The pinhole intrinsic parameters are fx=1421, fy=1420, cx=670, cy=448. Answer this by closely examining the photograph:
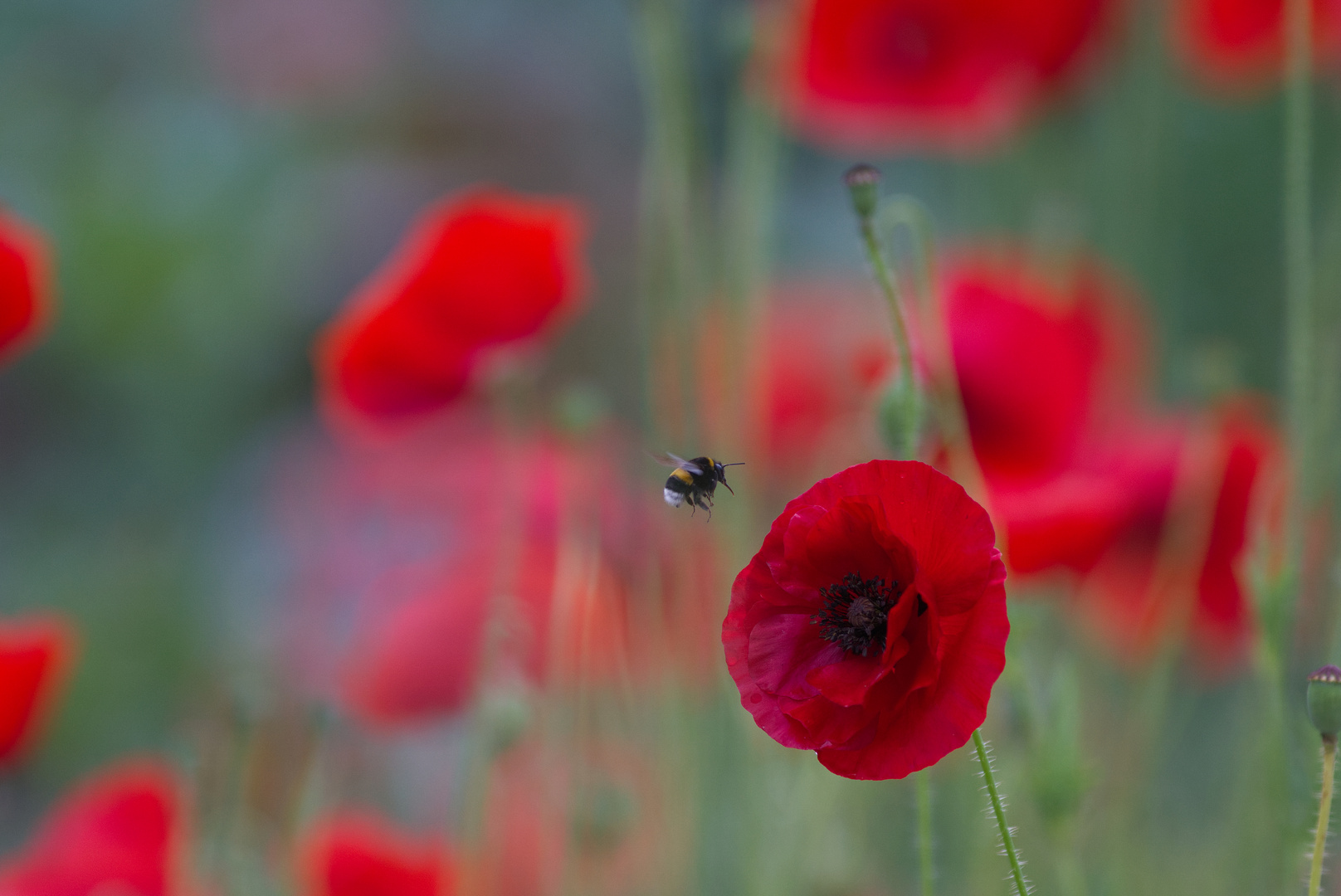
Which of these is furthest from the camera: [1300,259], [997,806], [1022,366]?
[1022,366]

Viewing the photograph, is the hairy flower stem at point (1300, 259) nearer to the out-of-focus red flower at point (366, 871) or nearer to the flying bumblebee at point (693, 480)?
the flying bumblebee at point (693, 480)

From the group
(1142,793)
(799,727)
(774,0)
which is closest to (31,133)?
(774,0)

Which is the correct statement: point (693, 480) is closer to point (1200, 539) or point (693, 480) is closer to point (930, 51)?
point (1200, 539)

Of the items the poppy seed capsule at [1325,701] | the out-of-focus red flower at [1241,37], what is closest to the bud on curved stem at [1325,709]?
the poppy seed capsule at [1325,701]

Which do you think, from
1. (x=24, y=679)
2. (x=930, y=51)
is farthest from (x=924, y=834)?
(x=930, y=51)

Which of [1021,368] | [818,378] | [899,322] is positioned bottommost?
[899,322]

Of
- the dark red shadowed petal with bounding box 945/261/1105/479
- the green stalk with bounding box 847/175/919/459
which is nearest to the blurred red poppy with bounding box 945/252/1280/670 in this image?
the dark red shadowed petal with bounding box 945/261/1105/479

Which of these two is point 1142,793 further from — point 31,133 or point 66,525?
point 31,133

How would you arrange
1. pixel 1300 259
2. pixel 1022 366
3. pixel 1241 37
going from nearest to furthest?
pixel 1300 259 → pixel 1022 366 → pixel 1241 37
